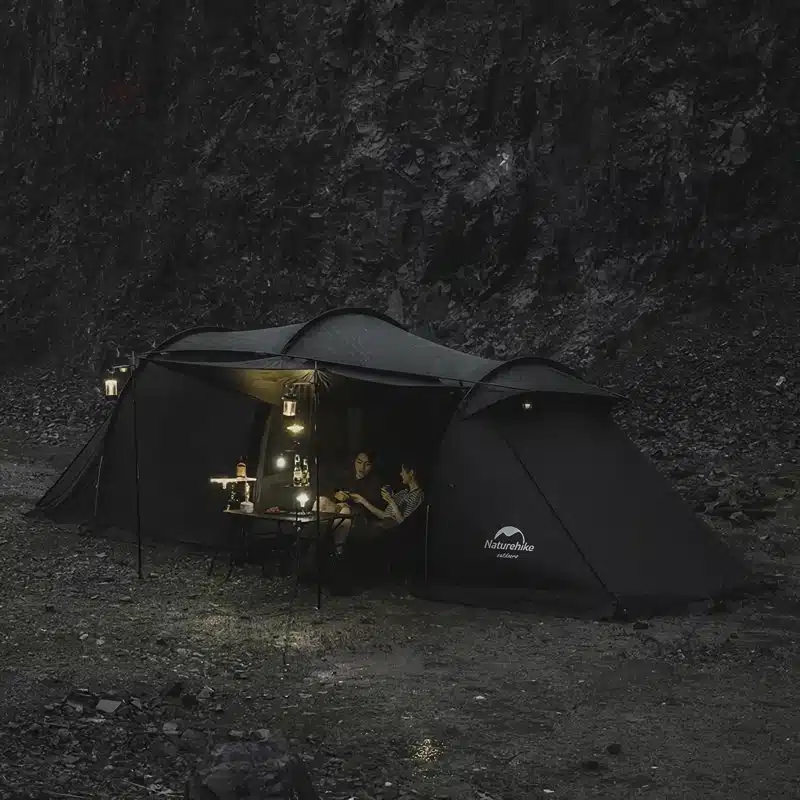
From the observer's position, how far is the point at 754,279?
20.5 meters

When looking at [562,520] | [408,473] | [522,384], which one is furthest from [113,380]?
[562,520]

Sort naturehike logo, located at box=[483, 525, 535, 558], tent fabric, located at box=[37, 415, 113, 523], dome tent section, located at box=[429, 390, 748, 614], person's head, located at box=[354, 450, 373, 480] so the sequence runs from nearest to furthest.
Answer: dome tent section, located at box=[429, 390, 748, 614], naturehike logo, located at box=[483, 525, 535, 558], person's head, located at box=[354, 450, 373, 480], tent fabric, located at box=[37, 415, 113, 523]

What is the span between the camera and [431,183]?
78.0 ft

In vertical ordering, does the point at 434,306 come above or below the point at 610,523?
above

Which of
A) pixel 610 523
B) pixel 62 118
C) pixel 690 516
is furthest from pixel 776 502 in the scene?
pixel 62 118

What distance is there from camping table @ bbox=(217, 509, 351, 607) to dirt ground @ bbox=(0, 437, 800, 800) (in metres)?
0.40

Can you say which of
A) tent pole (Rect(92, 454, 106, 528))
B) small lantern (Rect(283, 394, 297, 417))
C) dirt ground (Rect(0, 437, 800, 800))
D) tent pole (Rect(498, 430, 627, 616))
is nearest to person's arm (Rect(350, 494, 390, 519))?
dirt ground (Rect(0, 437, 800, 800))

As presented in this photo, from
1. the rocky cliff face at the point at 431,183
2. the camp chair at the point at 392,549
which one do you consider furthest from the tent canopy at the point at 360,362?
the rocky cliff face at the point at 431,183

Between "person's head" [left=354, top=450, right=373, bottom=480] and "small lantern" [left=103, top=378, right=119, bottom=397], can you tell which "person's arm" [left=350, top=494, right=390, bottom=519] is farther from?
"small lantern" [left=103, top=378, right=119, bottom=397]

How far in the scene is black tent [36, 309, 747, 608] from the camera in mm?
9312

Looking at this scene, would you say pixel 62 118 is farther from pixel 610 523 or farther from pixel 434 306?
pixel 610 523

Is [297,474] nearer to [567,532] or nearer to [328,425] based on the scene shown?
[328,425]

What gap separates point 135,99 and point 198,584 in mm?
22791

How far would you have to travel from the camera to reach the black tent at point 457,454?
931 cm
